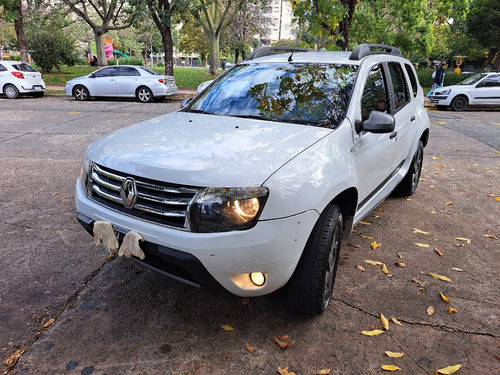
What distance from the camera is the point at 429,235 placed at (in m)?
3.94

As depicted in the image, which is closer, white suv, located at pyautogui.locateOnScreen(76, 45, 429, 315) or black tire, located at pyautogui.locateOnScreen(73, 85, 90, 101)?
white suv, located at pyautogui.locateOnScreen(76, 45, 429, 315)

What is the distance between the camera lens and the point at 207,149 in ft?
7.91

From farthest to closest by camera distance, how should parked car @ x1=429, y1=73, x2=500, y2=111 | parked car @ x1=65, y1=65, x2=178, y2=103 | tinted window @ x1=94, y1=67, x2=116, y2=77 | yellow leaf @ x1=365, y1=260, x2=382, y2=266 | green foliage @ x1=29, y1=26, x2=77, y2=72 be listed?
green foliage @ x1=29, y1=26, x2=77, y2=72 → tinted window @ x1=94, y1=67, x2=116, y2=77 → parked car @ x1=65, y1=65, x2=178, y2=103 → parked car @ x1=429, y1=73, x2=500, y2=111 → yellow leaf @ x1=365, y1=260, x2=382, y2=266

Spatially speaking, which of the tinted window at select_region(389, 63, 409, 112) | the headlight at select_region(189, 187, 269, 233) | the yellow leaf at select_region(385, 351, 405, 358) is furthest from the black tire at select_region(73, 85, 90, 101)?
the yellow leaf at select_region(385, 351, 405, 358)

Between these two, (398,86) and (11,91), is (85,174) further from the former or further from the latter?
(11,91)

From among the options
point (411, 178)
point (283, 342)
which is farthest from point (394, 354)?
point (411, 178)

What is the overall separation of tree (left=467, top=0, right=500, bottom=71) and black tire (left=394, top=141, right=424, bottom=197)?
22867mm

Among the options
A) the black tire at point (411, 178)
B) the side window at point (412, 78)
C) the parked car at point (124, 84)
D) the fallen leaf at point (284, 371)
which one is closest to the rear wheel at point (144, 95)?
the parked car at point (124, 84)

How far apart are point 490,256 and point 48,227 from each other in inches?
166

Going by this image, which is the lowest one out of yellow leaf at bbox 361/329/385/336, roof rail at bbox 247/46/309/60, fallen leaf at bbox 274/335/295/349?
fallen leaf at bbox 274/335/295/349

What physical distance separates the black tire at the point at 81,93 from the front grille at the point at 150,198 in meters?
15.0

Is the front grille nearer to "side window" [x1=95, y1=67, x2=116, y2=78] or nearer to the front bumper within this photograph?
the front bumper

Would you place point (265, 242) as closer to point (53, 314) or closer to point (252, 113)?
point (252, 113)

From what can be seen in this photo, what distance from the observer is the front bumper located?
2066 millimetres
